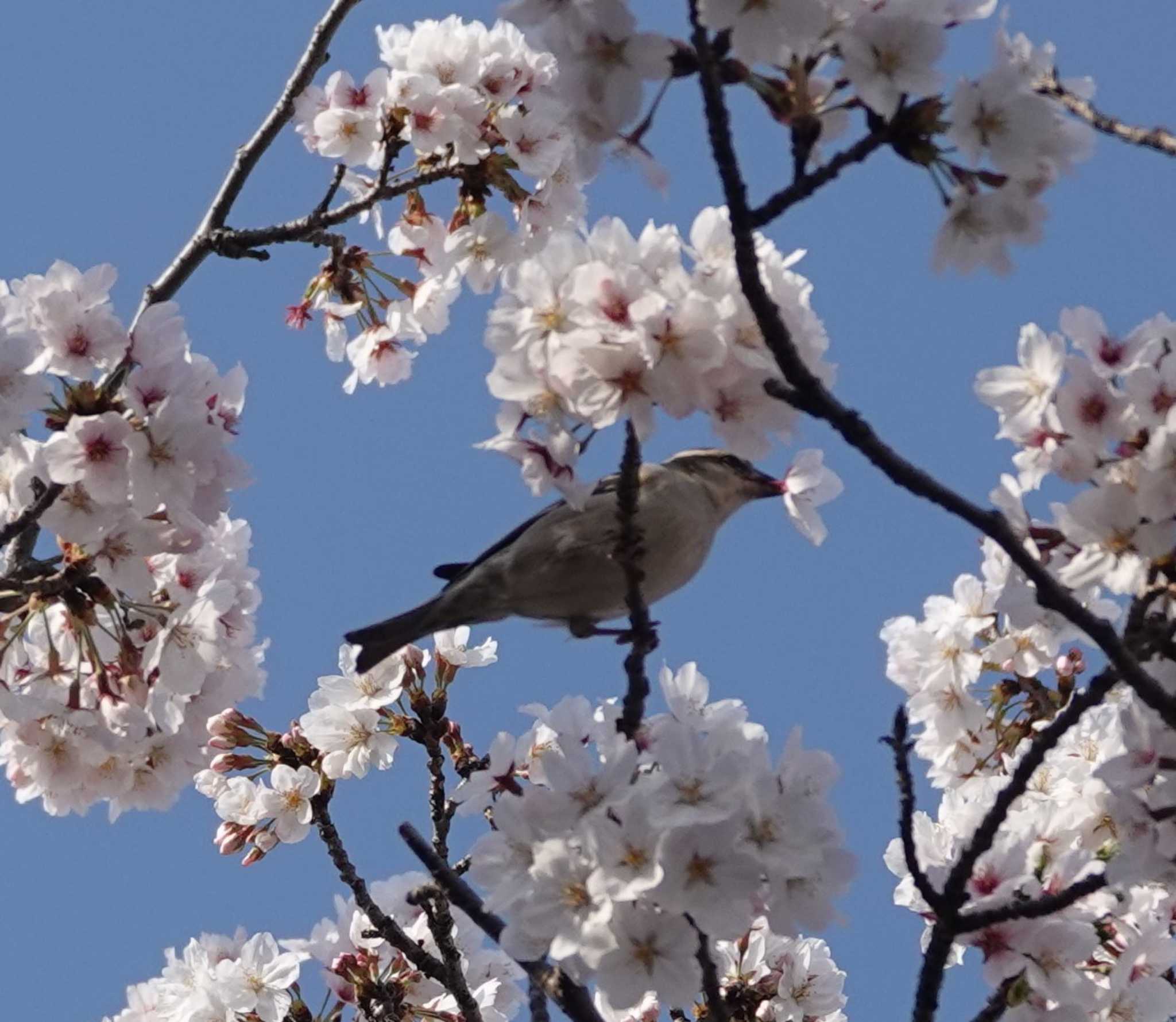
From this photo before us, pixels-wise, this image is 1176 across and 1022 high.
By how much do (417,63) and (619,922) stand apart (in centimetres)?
403

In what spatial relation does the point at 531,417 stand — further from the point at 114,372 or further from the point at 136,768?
the point at 136,768

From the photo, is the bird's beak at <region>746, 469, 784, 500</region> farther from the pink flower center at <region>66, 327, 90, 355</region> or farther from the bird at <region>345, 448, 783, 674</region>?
the pink flower center at <region>66, 327, 90, 355</region>

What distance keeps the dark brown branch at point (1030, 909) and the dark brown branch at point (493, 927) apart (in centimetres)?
89

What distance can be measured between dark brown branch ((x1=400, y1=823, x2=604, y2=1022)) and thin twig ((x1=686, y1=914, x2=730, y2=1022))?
29 centimetres

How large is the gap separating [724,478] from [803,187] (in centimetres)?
282

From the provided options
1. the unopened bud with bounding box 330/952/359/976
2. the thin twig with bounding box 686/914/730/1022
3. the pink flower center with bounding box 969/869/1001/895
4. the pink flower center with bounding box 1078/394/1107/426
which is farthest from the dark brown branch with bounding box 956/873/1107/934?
the unopened bud with bounding box 330/952/359/976

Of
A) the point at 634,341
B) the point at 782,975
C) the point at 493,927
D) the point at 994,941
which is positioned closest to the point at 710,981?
the point at 493,927

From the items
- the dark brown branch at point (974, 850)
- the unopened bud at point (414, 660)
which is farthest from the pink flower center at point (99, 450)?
the dark brown branch at point (974, 850)

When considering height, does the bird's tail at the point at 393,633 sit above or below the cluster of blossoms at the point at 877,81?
above

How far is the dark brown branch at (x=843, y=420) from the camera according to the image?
2.79m

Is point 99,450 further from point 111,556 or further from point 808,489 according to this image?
point 808,489

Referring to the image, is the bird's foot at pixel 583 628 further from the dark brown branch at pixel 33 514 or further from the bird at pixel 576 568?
the dark brown branch at pixel 33 514

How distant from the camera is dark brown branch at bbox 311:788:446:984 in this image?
538 centimetres

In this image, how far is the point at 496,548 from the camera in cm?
555
